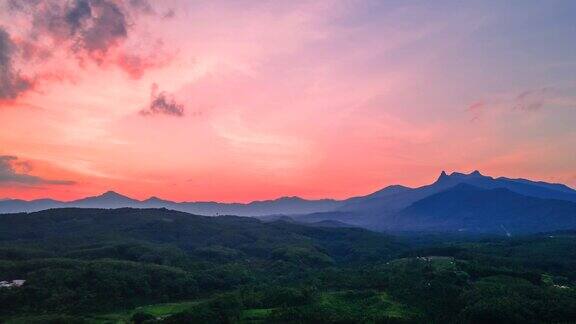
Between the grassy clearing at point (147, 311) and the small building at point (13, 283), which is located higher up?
the small building at point (13, 283)

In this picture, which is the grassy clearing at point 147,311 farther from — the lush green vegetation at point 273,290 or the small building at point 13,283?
the small building at point 13,283

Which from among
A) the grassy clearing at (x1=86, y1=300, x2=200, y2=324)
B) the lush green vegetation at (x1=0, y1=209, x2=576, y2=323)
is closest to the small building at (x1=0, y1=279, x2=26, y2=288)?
the lush green vegetation at (x1=0, y1=209, x2=576, y2=323)

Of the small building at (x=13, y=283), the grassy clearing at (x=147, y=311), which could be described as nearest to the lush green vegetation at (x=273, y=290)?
the grassy clearing at (x=147, y=311)

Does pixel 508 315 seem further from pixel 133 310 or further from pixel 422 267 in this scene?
pixel 133 310

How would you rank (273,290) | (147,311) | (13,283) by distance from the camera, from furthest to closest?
(273,290), (13,283), (147,311)

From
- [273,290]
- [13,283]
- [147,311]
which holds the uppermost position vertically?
[13,283]

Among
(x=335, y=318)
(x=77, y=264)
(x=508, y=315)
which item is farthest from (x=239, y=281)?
(x=508, y=315)

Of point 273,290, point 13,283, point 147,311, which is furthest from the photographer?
point 273,290

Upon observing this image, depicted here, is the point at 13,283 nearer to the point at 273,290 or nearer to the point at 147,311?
the point at 147,311

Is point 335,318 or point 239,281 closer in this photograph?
point 335,318

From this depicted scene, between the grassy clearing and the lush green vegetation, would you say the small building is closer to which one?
the lush green vegetation

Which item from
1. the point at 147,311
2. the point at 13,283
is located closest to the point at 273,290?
the point at 147,311
